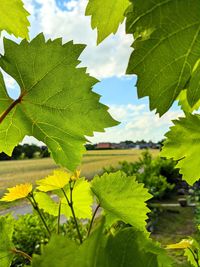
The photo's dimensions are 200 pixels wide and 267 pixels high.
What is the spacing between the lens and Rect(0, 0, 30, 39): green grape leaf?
0.98m

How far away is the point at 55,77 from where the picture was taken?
743 millimetres

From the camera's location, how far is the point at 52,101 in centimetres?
77

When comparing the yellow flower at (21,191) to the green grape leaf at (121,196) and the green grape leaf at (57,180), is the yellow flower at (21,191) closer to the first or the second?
the green grape leaf at (57,180)

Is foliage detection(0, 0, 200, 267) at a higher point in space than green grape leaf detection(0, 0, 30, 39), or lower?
lower

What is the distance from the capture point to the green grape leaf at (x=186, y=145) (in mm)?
936

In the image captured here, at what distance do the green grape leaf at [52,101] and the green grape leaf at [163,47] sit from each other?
17cm

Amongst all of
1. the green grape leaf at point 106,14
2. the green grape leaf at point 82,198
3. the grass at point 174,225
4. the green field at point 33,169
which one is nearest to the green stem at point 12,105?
the green grape leaf at point 106,14

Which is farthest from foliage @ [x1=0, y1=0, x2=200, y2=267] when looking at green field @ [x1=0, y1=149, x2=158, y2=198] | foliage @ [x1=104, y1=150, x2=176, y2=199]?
green field @ [x1=0, y1=149, x2=158, y2=198]

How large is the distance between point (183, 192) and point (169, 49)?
1399 centimetres

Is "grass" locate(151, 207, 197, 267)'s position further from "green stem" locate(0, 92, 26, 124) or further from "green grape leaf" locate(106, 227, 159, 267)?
"green grape leaf" locate(106, 227, 159, 267)

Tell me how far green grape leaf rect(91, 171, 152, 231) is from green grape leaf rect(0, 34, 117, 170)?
91 millimetres

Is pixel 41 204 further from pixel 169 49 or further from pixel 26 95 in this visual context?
pixel 169 49

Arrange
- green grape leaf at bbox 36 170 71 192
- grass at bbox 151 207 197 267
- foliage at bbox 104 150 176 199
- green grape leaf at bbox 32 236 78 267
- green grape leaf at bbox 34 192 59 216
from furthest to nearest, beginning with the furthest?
1. foliage at bbox 104 150 176 199
2. grass at bbox 151 207 197 267
3. green grape leaf at bbox 34 192 59 216
4. green grape leaf at bbox 36 170 71 192
5. green grape leaf at bbox 32 236 78 267

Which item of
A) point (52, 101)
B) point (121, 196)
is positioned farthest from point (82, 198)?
point (52, 101)
